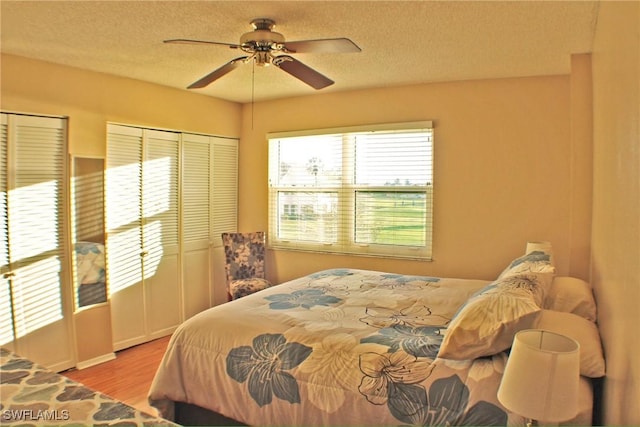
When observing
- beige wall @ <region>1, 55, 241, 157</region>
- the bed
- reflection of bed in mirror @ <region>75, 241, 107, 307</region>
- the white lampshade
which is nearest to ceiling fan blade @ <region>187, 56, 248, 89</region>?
beige wall @ <region>1, 55, 241, 157</region>

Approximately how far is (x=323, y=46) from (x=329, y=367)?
1637 millimetres

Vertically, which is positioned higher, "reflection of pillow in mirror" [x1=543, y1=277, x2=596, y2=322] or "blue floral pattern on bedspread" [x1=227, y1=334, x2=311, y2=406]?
"reflection of pillow in mirror" [x1=543, y1=277, x2=596, y2=322]

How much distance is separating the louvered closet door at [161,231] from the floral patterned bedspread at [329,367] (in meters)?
1.83

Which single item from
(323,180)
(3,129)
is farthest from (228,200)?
(3,129)

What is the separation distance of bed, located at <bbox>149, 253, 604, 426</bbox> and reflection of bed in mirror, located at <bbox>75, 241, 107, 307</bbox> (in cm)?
169

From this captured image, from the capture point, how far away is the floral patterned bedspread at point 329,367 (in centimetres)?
177

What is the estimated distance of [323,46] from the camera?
7.61 feet

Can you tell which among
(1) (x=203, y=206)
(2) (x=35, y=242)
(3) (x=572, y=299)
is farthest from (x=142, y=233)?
(3) (x=572, y=299)

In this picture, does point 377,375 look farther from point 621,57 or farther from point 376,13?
point 376,13

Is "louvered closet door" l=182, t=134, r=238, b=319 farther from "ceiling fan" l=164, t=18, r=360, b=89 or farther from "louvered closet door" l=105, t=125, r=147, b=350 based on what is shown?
"ceiling fan" l=164, t=18, r=360, b=89

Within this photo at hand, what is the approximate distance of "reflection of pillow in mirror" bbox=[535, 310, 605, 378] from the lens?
1.68 metres

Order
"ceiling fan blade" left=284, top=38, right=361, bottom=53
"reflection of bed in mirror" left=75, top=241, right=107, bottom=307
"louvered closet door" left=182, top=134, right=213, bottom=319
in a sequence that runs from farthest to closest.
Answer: "louvered closet door" left=182, top=134, right=213, bottom=319
"reflection of bed in mirror" left=75, top=241, right=107, bottom=307
"ceiling fan blade" left=284, top=38, right=361, bottom=53

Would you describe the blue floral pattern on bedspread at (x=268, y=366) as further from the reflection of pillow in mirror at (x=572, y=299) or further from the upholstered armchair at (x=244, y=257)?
the upholstered armchair at (x=244, y=257)

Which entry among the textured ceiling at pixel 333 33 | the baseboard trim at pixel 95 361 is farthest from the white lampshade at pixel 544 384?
the baseboard trim at pixel 95 361
